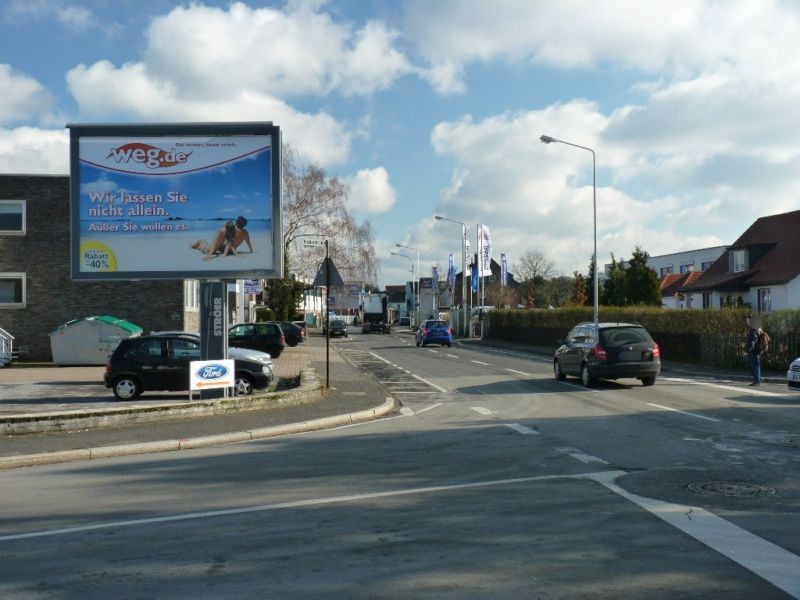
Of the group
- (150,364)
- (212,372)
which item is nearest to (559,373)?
(212,372)

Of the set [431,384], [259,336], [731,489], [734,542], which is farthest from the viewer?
[259,336]

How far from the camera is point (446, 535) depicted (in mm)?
6773

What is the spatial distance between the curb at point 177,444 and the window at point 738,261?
41.3m

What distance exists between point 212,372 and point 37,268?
19.3 m

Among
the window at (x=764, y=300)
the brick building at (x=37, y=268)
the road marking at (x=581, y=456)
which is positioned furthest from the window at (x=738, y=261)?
the road marking at (x=581, y=456)

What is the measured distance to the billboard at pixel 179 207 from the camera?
17.6 metres

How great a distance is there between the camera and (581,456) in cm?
1077

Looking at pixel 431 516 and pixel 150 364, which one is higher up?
pixel 150 364

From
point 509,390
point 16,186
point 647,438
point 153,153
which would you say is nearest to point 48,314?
point 16,186

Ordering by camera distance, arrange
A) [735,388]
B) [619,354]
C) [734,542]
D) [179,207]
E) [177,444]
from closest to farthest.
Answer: [734,542]
[177,444]
[179,207]
[619,354]
[735,388]

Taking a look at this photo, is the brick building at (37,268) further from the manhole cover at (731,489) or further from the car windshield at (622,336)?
the manhole cover at (731,489)

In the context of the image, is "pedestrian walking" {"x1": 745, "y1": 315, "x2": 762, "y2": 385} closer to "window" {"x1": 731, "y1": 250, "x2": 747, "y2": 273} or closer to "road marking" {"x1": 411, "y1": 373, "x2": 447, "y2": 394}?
"road marking" {"x1": 411, "y1": 373, "x2": 447, "y2": 394}

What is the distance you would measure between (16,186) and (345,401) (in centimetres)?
2068

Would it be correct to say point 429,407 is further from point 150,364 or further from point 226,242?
point 150,364
